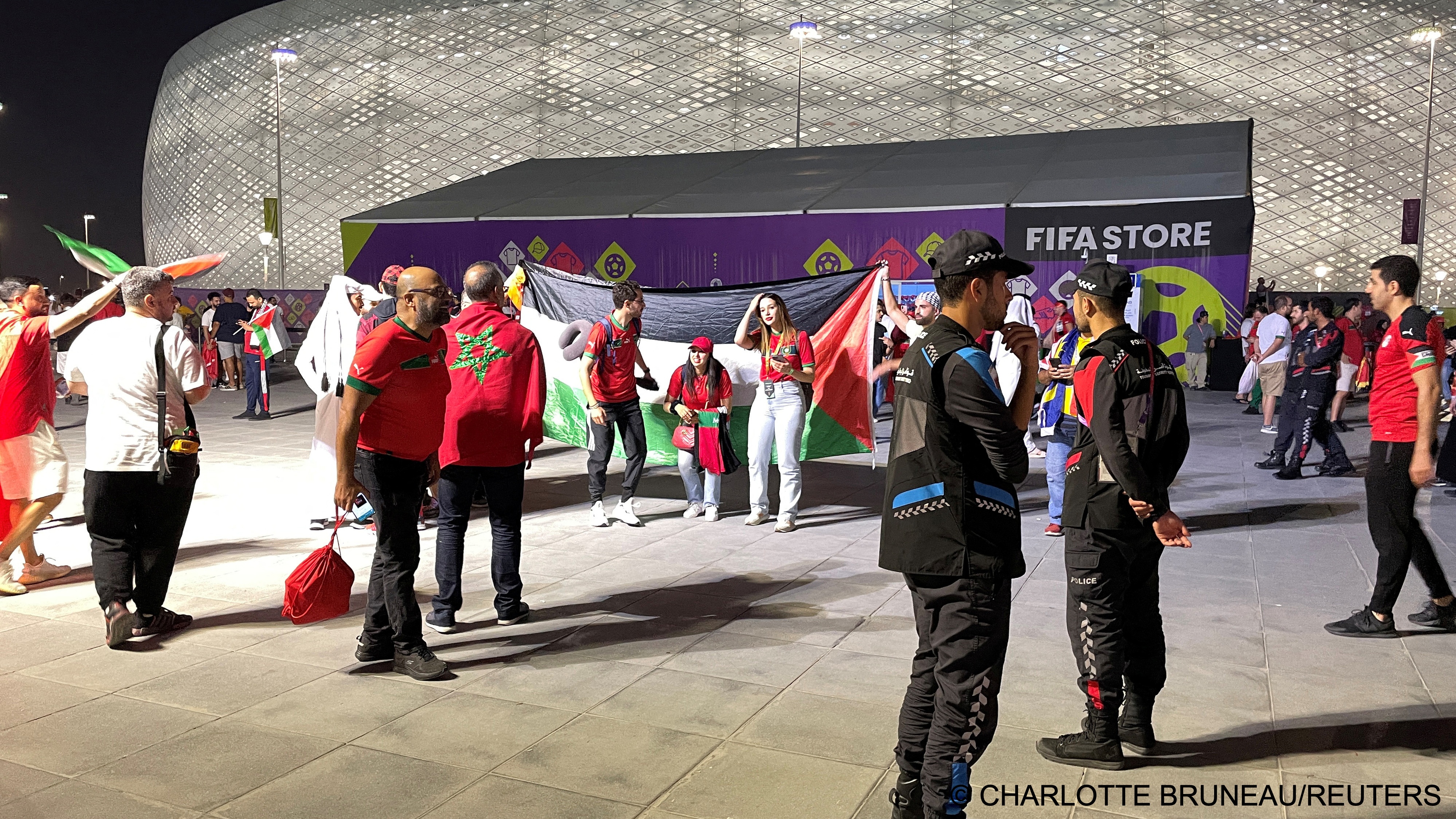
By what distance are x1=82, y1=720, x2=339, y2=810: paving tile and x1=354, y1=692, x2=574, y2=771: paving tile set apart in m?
0.24

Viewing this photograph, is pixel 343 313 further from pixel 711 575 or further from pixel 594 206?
pixel 594 206

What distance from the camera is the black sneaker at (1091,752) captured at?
11.4 feet

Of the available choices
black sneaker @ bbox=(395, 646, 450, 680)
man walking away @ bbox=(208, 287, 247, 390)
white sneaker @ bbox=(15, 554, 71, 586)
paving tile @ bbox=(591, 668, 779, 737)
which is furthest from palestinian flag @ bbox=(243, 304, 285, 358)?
paving tile @ bbox=(591, 668, 779, 737)

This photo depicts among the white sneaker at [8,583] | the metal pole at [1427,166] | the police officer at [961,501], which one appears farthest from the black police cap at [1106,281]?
the metal pole at [1427,166]

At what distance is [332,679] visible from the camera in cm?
435

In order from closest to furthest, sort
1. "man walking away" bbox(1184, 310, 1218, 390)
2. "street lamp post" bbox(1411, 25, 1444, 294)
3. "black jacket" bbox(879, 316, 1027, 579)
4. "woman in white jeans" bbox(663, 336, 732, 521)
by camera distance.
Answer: "black jacket" bbox(879, 316, 1027, 579), "woman in white jeans" bbox(663, 336, 732, 521), "man walking away" bbox(1184, 310, 1218, 390), "street lamp post" bbox(1411, 25, 1444, 294)

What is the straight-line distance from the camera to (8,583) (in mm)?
5707

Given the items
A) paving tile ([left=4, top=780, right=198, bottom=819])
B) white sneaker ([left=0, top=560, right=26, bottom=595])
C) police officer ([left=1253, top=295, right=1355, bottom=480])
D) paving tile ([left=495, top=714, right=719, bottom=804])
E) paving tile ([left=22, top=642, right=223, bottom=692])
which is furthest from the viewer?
police officer ([left=1253, top=295, right=1355, bottom=480])

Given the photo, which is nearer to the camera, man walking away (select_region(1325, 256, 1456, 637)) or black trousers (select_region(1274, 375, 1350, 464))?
man walking away (select_region(1325, 256, 1456, 637))

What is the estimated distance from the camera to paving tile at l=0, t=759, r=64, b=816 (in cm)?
324

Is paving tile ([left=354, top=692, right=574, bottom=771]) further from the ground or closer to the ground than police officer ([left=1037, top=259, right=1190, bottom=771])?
closer to the ground

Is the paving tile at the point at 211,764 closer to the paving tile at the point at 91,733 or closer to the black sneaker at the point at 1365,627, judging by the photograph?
the paving tile at the point at 91,733

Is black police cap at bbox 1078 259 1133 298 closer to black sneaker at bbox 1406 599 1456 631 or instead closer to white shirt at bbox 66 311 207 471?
black sneaker at bbox 1406 599 1456 631

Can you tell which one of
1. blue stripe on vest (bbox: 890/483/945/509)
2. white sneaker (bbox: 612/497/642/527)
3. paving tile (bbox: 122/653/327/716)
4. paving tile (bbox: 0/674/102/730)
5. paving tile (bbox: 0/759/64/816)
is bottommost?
white sneaker (bbox: 612/497/642/527)
